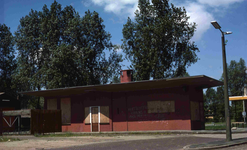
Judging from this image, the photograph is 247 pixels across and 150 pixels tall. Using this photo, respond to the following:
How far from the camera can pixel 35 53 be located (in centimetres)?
4466

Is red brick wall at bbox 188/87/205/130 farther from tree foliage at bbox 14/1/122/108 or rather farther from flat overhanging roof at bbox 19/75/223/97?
tree foliage at bbox 14/1/122/108

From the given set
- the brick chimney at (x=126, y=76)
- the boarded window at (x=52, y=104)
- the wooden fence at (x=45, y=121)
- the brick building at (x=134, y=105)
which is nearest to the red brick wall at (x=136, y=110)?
the brick building at (x=134, y=105)

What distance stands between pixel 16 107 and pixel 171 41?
21268 millimetres

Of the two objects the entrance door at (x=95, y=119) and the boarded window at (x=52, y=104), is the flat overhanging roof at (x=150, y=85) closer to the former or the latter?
the entrance door at (x=95, y=119)

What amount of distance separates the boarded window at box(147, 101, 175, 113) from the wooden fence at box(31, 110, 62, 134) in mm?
8633

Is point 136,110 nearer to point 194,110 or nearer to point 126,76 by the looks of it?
point 126,76

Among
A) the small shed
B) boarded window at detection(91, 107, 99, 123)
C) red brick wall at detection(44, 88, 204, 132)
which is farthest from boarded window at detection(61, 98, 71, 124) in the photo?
the small shed

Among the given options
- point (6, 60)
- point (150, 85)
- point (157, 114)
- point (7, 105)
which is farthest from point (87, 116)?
point (6, 60)

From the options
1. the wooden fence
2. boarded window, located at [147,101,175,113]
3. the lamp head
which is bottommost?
the wooden fence

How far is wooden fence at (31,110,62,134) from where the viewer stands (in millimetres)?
23694

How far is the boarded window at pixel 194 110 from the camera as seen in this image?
2317 cm

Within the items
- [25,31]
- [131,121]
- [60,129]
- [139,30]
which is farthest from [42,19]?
[131,121]

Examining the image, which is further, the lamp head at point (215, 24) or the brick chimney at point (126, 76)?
the brick chimney at point (126, 76)

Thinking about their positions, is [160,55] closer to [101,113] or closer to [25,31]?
[101,113]
